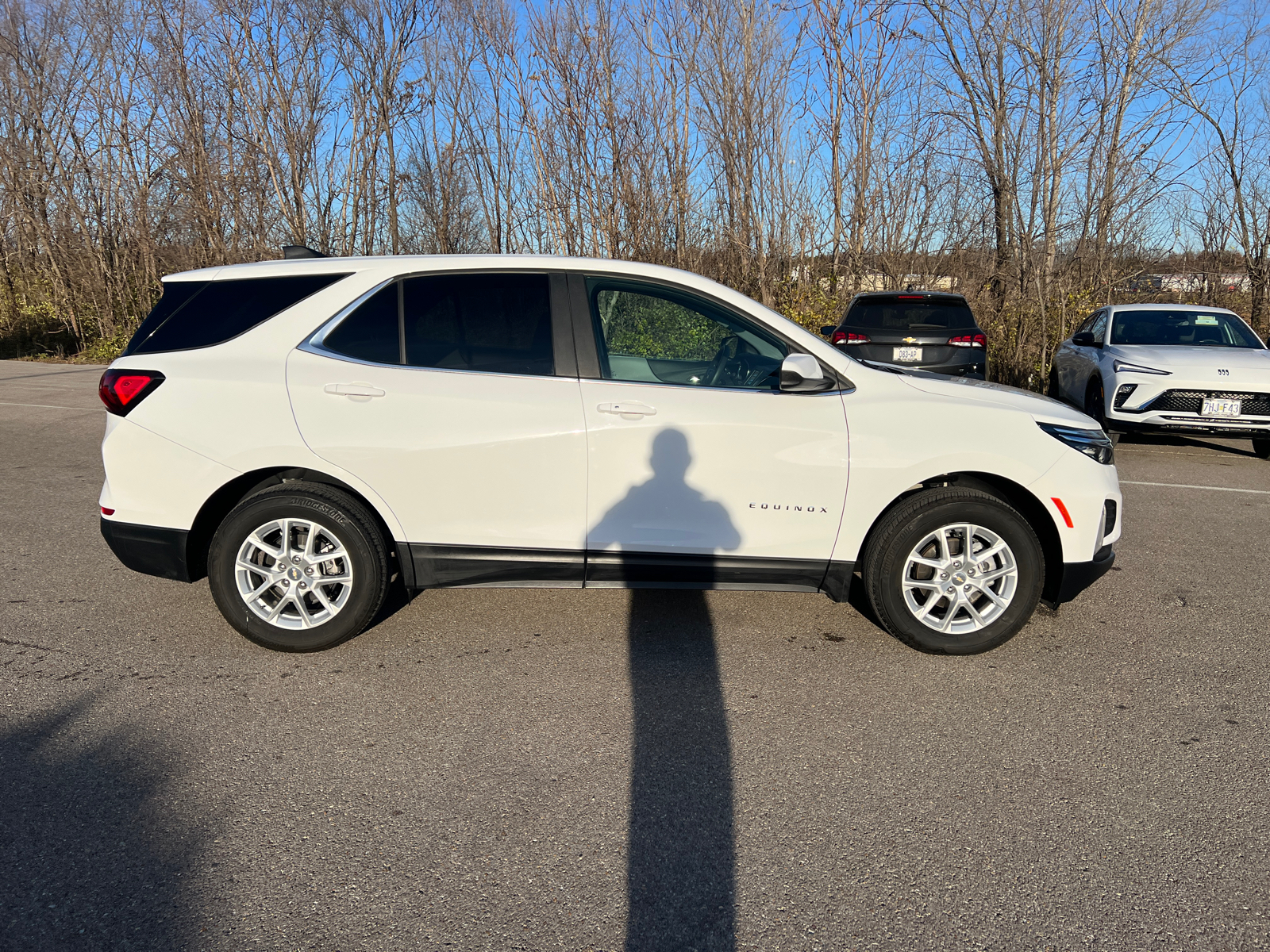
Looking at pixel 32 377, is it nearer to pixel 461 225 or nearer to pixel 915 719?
pixel 461 225

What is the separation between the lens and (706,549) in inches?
165

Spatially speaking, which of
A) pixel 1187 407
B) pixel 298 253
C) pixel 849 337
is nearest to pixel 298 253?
pixel 298 253

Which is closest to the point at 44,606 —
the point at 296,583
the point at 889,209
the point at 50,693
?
the point at 50,693

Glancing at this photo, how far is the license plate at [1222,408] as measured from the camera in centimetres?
934

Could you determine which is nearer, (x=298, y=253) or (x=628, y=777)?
(x=628, y=777)

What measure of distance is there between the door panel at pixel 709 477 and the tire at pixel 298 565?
1.08m

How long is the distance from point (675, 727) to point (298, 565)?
1.95 metres

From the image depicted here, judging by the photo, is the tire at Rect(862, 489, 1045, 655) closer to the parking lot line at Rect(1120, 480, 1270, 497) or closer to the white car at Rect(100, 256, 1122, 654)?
the white car at Rect(100, 256, 1122, 654)

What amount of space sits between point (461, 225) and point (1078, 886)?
17.9 m

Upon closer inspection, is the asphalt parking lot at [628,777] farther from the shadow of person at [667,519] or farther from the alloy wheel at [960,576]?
the shadow of person at [667,519]

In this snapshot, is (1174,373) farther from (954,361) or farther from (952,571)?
(952,571)

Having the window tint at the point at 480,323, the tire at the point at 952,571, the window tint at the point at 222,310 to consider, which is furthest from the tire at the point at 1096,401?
the window tint at the point at 222,310

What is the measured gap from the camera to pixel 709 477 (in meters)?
4.14

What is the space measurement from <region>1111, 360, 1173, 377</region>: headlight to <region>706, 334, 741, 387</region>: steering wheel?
733 centimetres
